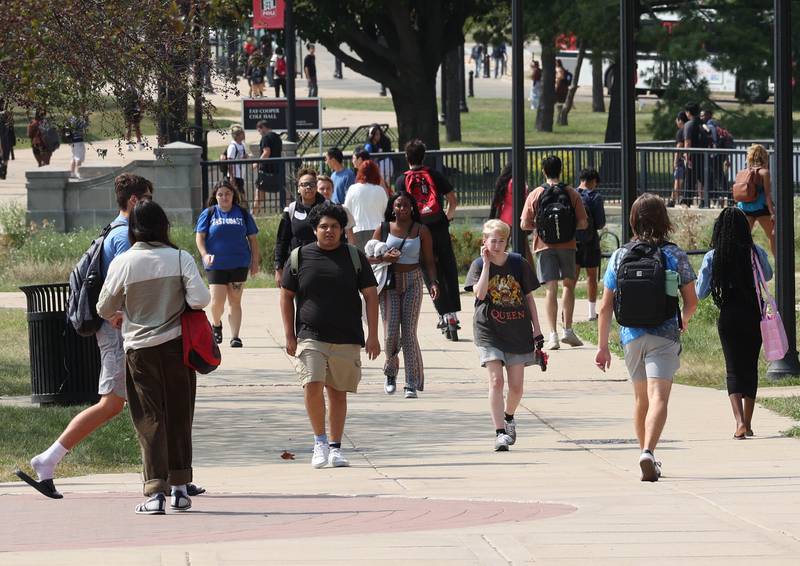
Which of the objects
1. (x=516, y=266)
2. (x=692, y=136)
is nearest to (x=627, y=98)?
(x=516, y=266)

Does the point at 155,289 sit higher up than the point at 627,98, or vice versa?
the point at 627,98

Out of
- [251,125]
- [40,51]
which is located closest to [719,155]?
[251,125]

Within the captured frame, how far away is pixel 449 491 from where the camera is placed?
9414 millimetres

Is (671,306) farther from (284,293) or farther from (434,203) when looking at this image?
(434,203)

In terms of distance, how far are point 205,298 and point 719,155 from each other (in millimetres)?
19624

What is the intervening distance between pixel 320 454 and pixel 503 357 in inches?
53.8

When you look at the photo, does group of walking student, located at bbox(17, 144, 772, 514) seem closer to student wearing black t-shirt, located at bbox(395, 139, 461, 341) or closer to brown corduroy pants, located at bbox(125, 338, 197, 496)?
brown corduroy pants, located at bbox(125, 338, 197, 496)

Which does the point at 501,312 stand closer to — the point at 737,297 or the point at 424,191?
the point at 737,297

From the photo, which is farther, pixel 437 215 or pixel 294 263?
pixel 437 215

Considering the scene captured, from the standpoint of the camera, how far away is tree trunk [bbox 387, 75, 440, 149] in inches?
1457

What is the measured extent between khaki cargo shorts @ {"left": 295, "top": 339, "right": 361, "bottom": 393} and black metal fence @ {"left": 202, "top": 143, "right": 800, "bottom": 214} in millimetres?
15444

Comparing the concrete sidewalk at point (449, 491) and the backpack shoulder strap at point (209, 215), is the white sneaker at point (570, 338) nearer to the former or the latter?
the concrete sidewalk at point (449, 491)

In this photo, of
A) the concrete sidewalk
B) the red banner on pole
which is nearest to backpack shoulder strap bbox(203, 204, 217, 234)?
the concrete sidewalk

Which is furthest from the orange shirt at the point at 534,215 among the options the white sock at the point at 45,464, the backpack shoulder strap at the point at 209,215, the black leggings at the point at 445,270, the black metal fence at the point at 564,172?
the black metal fence at the point at 564,172
